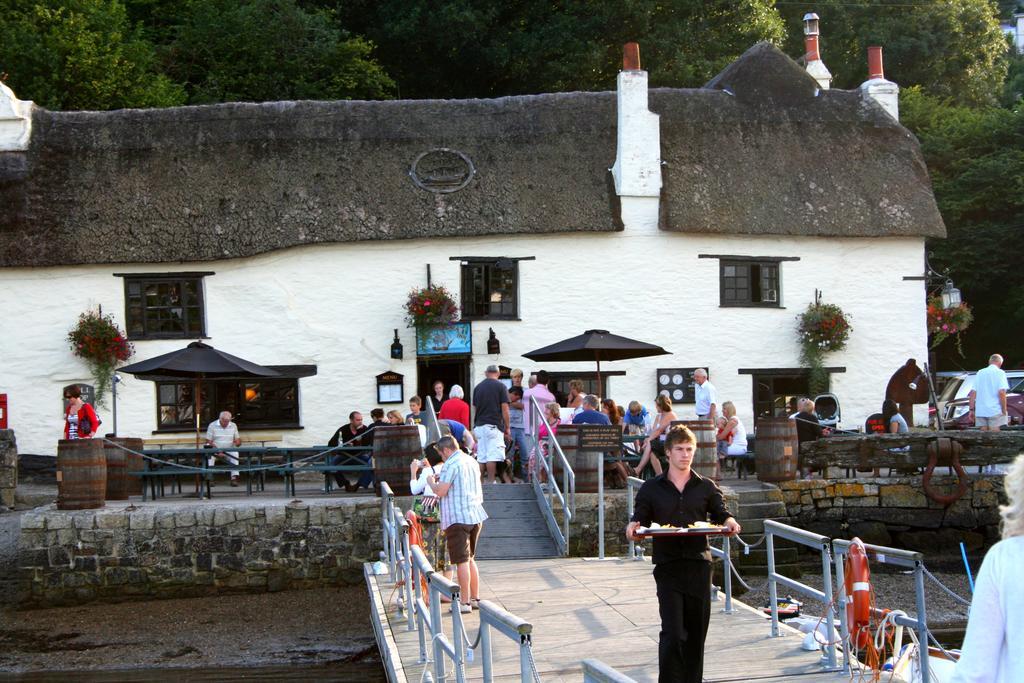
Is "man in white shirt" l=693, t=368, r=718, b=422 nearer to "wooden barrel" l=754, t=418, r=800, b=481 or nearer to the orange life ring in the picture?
"wooden barrel" l=754, t=418, r=800, b=481

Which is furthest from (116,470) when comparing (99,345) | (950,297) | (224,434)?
(950,297)

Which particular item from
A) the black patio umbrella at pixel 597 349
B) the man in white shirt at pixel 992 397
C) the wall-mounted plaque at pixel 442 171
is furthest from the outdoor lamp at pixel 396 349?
the man in white shirt at pixel 992 397

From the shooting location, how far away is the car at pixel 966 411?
75.7 ft

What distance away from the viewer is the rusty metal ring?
703 inches

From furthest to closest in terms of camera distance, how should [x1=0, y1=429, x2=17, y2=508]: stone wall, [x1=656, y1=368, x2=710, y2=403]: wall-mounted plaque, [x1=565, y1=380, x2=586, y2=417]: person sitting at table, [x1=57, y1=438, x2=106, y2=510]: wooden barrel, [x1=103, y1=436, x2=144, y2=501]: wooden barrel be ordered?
1. [x1=656, y1=368, x2=710, y2=403]: wall-mounted plaque
2. [x1=0, y1=429, x2=17, y2=508]: stone wall
3. [x1=565, y1=380, x2=586, y2=417]: person sitting at table
4. [x1=103, y1=436, x2=144, y2=501]: wooden barrel
5. [x1=57, y1=438, x2=106, y2=510]: wooden barrel

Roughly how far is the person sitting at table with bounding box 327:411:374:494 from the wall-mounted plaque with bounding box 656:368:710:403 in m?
6.13

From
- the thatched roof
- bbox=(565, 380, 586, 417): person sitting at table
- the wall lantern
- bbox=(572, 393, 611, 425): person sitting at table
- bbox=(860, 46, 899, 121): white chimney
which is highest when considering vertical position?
bbox=(860, 46, 899, 121): white chimney

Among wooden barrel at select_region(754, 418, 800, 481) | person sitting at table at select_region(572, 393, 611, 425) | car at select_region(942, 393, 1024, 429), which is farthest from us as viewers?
car at select_region(942, 393, 1024, 429)

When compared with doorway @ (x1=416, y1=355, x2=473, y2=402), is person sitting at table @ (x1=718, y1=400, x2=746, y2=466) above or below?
below

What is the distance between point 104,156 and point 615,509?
12.1 m

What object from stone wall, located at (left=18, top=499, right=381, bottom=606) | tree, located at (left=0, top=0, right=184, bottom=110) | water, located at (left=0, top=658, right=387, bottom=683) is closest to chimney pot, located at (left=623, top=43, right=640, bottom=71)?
stone wall, located at (left=18, top=499, right=381, bottom=606)

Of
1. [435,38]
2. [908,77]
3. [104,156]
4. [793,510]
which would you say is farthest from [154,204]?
[908,77]

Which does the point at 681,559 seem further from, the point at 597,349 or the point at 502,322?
the point at 502,322

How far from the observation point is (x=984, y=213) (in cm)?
3525
